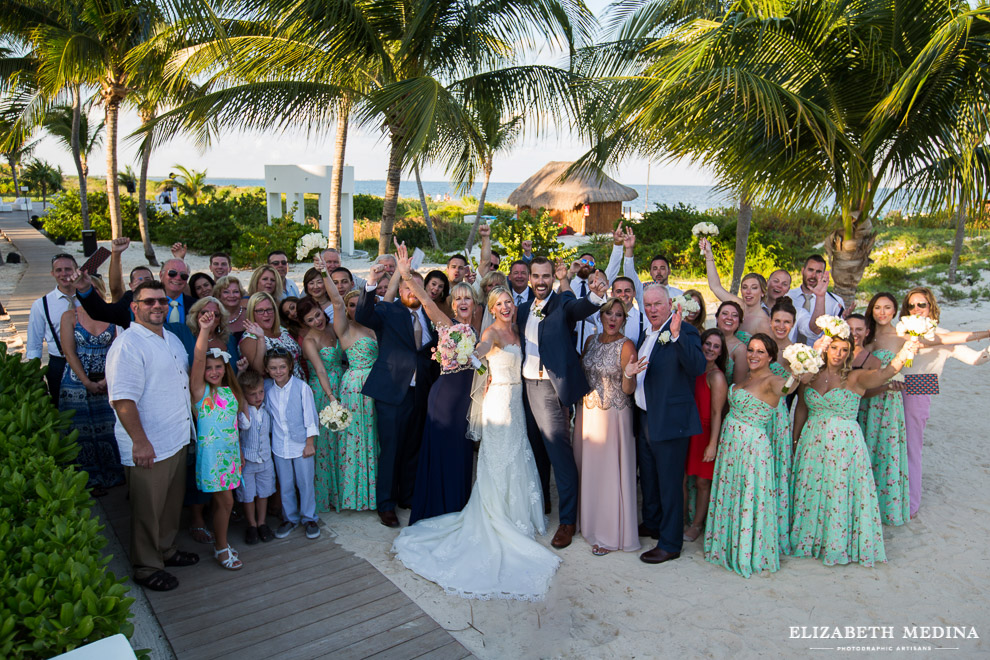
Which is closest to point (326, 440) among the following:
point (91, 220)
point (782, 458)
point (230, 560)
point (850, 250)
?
point (230, 560)

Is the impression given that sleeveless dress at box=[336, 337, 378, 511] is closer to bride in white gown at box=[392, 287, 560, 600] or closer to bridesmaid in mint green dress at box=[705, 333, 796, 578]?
bride in white gown at box=[392, 287, 560, 600]

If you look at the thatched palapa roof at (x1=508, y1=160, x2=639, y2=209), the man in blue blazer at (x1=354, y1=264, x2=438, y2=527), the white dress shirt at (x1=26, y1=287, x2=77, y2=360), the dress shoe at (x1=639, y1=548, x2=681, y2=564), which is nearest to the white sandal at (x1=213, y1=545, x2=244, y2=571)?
the man in blue blazer at (x1=354, y1=264, x2=438, y2=527)

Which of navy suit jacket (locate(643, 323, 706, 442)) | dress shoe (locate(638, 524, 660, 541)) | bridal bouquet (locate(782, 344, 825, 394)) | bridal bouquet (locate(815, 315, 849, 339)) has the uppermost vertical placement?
bridal bouquet (locate(815, 315, 849, 339))

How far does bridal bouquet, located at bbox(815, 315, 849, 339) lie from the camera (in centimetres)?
504

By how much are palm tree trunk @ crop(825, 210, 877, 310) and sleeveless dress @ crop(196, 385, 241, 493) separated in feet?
21.0

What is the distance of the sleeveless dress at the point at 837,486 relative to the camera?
516 cm

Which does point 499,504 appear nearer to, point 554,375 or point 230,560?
point 554,375

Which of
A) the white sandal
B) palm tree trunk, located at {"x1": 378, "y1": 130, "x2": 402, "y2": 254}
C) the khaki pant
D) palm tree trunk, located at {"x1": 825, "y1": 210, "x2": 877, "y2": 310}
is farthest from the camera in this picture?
palm tree trunk, located at {"x1": 378, "y1": 130, "x2": 402, "y2": 254}

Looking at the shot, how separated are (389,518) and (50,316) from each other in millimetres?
3363

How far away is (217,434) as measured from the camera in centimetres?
493

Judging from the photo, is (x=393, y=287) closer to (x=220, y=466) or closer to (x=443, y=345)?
(x=443, y=345)

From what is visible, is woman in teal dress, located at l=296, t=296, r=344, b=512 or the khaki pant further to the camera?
woman in teal dress, located at l=296, t=296, r=344, b=512

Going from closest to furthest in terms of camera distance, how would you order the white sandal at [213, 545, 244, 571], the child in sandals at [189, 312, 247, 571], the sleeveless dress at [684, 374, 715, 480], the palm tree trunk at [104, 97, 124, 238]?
the child in sandals at [189, 312, 247, 571]
the white sandal at [213, 545, 244, 571]
the sleeveless dress at [684, 374, 715, 480]
the palm tree trunk at [104, 97, 124, 238]

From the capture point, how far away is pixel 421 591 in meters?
4.90
